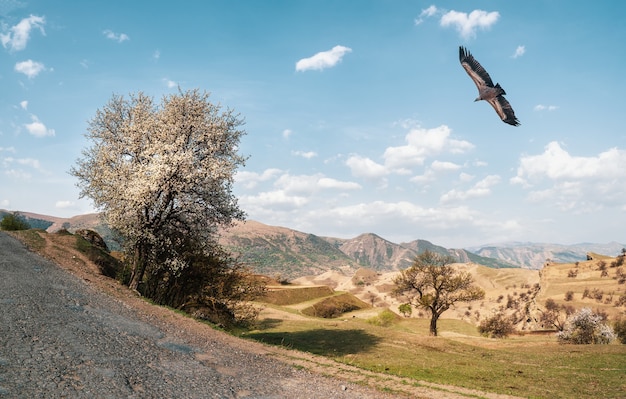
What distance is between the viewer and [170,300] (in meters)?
29.8

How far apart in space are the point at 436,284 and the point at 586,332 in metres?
21.6

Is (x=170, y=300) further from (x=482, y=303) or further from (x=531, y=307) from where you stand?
(x=482, y=303)

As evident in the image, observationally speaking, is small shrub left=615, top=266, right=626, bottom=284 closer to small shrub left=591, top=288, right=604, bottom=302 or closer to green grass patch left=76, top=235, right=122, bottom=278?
small shrub left=591, top=288, right=604, bottom=302

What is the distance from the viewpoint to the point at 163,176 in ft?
80.7

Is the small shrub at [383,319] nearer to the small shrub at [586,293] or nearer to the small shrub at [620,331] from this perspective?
the small shrub at [620,331]

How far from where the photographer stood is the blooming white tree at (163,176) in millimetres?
25141

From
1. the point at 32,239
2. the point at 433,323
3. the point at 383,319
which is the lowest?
the point at 383,319

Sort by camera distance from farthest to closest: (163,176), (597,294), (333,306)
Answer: (333,306) < (597,294) < (163,176)

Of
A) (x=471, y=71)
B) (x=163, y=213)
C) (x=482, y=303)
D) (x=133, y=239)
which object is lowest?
(x=482, y=303)

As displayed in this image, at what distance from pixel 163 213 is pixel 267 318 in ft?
116

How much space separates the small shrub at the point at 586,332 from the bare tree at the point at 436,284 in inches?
555

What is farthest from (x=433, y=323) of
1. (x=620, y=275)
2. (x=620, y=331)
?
(x=620, y=275)

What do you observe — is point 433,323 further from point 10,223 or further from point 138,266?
point 10,223

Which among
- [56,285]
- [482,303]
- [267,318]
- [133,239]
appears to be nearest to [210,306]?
[133,239]
